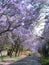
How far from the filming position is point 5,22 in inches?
774

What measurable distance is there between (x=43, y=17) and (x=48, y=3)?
1.63m

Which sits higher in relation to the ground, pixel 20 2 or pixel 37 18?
pixel 20 2

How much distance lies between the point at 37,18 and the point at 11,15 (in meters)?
1.95

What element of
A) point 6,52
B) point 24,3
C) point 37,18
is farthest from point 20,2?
point 6,52

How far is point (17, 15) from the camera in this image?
1869 centimetres

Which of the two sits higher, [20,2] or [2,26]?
[20,2]

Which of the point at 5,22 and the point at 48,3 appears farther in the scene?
the point at 5,22

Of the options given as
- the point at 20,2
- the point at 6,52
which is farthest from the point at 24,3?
the point at 6,52

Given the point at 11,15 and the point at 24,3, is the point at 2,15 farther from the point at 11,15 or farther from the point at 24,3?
the point at 24,3

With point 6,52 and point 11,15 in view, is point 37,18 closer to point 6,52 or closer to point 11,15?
point 11,15

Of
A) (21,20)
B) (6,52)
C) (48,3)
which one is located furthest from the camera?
(6,52)

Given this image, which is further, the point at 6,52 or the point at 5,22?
the point at 6,52

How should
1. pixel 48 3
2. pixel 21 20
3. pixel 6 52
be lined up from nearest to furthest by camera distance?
pixel 48 3 < pixel 21 20 < pixel 6 52

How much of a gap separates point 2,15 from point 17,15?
3.77ft
